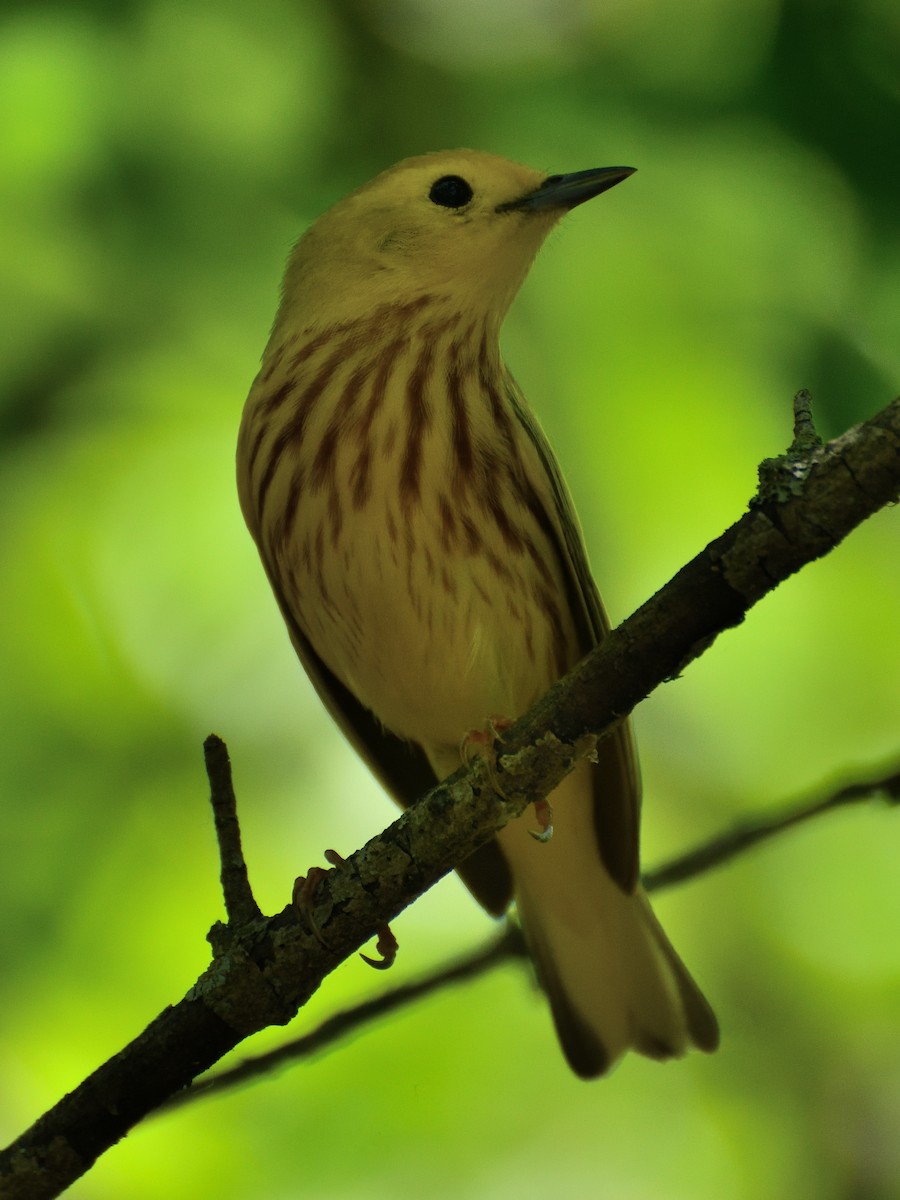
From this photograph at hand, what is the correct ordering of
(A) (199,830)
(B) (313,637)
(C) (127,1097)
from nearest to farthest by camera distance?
(C) (127,1097) < (B) (313,637) < (A) (199,830)

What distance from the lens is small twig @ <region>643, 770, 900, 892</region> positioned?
319 centimetres

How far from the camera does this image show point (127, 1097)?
281 cm

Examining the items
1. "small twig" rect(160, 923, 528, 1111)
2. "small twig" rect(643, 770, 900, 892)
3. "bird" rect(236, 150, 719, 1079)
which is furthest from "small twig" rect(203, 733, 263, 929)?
"small twig" rect(643, 770, 900, 892)

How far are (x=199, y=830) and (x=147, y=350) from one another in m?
1.44

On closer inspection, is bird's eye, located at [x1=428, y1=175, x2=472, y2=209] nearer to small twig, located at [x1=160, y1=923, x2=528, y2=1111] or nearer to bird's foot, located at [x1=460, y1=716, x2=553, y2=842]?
bird's foot, located at [x1=460, y1=716, x2=553, y2=842]

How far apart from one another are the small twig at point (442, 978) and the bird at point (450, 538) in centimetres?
40

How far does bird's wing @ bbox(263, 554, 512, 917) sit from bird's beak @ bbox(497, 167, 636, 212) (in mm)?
1367

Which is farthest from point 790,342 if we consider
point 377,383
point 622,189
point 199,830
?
point 199,830

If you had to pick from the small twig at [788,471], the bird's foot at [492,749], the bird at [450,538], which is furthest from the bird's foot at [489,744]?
the small twig at [788,471]

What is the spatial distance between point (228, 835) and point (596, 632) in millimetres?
1331

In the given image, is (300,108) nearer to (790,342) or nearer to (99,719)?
(790,342)

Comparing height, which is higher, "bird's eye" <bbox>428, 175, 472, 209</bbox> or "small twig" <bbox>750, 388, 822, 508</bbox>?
"bird's eye" <bbox>428, 175, 472, 209</bbox>

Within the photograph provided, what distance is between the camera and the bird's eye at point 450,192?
13.7ft

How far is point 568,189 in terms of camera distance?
3.98m
